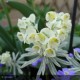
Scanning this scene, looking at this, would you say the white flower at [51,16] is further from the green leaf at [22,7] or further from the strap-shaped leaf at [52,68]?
the green leaf at [22,7]

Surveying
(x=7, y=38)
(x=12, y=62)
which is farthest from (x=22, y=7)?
(x=12, y=62)

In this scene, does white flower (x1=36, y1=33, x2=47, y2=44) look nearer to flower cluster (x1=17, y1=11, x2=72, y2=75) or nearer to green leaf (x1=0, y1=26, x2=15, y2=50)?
flower cluster (x1=17, y1=11, x2=72, y2=75)

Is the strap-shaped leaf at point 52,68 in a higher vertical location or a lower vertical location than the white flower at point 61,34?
lower

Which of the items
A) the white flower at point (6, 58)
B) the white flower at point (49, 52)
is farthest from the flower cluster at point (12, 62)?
the white flower at point (49, 52)

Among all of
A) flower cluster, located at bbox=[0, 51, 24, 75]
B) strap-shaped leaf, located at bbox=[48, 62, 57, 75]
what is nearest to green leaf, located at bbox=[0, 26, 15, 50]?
flower cluster, located at bbox=[0, 51, 24, 75]

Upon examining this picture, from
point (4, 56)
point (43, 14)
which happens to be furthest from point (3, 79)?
point (43, 14)

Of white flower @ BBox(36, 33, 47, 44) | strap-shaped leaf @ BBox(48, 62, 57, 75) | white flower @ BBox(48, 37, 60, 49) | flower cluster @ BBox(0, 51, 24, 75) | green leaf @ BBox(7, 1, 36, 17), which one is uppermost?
green leaf @ BBox(7, 1, 36, 17)

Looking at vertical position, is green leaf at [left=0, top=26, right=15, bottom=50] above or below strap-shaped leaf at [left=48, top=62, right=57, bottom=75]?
above

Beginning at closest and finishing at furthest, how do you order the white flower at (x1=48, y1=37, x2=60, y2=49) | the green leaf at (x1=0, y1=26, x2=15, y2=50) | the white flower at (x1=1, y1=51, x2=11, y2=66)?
the white flower at (x1=48, y1=37, x2=60, y2=49) < the white flower at (x1=1, y1=51, x2=11, y2=66) < the green leaf at (x1=0, y1=26, x2=15, y2=50)

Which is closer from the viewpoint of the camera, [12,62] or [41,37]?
[41,37]

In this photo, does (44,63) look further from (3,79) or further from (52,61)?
(3,79)

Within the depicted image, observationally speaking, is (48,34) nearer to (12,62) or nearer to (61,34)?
(61,34)
